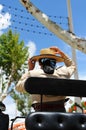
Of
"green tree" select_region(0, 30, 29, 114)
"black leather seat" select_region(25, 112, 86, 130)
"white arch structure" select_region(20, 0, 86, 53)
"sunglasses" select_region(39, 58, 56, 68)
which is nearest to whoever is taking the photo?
"black leather seat" select_region(25, 112, 86, 130)

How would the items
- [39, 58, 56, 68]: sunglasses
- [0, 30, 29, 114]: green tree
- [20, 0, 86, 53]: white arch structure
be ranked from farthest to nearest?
[0, 30, 29, 114]: green tree → [20, 0, 86, 53]: white arch structure → [39, 58, 56, 68]: sunglasses

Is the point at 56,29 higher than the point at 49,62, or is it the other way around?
the point at 56,29

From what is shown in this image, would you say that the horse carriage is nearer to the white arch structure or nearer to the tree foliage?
the white arch structure

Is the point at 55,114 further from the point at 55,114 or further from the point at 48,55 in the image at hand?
the point at 48,55

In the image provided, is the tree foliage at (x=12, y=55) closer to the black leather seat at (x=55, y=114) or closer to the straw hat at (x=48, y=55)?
the straw hat at (x=48, y=55)

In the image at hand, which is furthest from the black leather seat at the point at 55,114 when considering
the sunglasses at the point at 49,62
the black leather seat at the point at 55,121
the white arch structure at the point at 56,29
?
the white arch structure at the point at 56,29

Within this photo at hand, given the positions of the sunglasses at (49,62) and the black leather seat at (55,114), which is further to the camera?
the sunglasses at (49,62)

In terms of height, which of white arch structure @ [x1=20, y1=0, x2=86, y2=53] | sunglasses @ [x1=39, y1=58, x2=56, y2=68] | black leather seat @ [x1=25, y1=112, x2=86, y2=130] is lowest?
black leather seat @ [x1=25, y1=112, x2=86, y2=130]

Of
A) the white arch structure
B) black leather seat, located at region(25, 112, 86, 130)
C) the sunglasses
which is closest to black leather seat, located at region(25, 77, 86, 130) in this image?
black leather seat, located at region(25, 112, 86, 130)

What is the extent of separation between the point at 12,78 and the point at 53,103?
790 inches

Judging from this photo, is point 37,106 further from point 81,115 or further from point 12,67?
point 12,67

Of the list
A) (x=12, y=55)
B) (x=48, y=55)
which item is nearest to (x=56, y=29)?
(x=48, y=55)

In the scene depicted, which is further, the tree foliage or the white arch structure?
the tree foliage

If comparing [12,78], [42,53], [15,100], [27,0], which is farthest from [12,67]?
[42,53]
